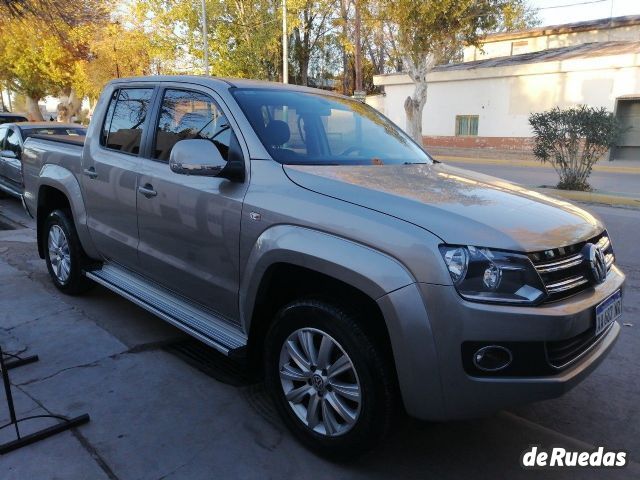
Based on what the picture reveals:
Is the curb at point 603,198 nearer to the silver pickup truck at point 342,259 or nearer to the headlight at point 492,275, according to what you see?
the silver pickup truck at point 342,259

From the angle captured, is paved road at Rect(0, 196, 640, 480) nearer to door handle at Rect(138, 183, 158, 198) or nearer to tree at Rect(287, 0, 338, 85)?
door handle at Rect(138, 183, 158, 198)

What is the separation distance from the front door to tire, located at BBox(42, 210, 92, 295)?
114 cm

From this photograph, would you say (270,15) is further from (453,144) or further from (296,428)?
(296,428)

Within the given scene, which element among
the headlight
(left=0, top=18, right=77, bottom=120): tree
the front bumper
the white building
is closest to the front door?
the front bumper

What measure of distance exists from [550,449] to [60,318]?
12.2ft

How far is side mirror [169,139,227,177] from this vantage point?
287 cm

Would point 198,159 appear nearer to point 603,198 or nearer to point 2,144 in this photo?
point 2,144

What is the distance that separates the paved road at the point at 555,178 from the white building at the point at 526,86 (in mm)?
3460

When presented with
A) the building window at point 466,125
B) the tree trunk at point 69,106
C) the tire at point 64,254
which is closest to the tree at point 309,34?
the building window at point 466,125

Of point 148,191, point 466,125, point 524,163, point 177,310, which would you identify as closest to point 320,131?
point 148,191

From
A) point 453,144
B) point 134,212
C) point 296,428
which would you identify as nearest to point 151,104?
point 134,212

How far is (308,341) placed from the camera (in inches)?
101

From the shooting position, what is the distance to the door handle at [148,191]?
136 inches

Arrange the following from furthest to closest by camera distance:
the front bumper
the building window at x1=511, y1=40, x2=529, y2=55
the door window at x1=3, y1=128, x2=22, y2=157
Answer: the building window at x1=511, y1=40, x2=529, y2=55 → the door window at x1=3, y1=128, x2=22, y2=157 → the front bumper
